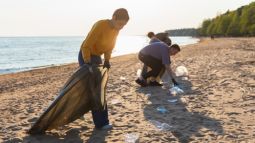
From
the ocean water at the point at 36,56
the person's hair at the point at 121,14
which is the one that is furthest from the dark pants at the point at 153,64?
the ocean water at the point at 36,56

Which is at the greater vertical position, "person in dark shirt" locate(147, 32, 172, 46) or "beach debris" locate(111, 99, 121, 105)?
"person in dark shirt" locate(147, 32, 172, 46)

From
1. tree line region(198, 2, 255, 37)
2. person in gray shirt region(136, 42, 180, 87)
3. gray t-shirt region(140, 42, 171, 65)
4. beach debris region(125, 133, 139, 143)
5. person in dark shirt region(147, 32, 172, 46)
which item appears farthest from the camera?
tree line region(198, 2, 255, 37)

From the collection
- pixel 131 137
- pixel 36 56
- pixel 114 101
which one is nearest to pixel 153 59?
pixel 114 101

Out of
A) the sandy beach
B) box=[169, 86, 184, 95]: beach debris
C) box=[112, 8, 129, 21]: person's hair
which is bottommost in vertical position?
the sandy beach

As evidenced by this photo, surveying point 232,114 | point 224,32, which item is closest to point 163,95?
point 232,114

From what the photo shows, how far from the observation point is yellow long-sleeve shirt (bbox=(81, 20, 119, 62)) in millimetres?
5500

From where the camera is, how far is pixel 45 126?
5488 mm

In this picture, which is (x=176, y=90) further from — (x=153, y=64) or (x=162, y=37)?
(x=162, y=37)

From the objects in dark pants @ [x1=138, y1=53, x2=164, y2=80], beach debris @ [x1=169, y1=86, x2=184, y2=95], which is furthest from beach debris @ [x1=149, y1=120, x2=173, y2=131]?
dark pants @ [x1=138, y1=53, x2=164, y2=80]

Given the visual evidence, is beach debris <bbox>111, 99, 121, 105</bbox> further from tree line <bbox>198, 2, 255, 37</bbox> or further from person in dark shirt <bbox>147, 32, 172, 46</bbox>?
tree line <bbox>198, 2, 255, 37</bbox>

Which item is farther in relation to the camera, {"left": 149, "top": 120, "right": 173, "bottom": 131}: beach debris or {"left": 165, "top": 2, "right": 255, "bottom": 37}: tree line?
{"left": 165, "top": 2, "right": 255, "bottom": 37}: tree line

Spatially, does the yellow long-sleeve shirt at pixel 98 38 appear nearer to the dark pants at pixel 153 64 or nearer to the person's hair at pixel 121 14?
the person's hair at pixel 121 14

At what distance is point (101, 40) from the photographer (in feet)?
18.3

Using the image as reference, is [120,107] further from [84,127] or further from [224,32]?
[224,32]
